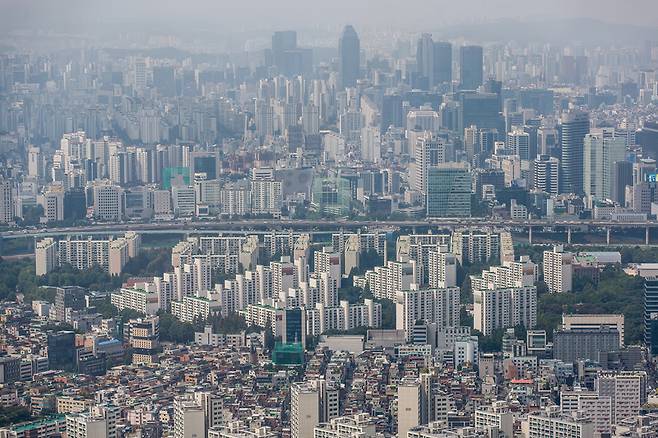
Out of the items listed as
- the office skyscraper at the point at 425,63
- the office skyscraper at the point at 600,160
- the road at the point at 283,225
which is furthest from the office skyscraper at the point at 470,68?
the road at the point at 283,225

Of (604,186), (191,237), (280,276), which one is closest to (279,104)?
(604,186)

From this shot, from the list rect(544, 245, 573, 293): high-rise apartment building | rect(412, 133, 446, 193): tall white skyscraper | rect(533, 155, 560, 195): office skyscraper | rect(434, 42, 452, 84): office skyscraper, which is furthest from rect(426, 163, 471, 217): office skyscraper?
rect(434, 42, 452, 84): office skyscraper

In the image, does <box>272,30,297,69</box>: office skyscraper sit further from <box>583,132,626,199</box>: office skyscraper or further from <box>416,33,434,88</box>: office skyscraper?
<box>583,132,626,199</box>: office skyscraper

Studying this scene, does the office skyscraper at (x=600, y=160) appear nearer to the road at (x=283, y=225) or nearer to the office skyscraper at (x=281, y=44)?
the road at (x=283, y=225)

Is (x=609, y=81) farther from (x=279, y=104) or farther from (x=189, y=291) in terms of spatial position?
(x=189, y=291)

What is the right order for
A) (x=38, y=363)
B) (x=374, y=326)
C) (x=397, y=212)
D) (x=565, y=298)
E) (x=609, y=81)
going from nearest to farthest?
(x=38, y=363) < (x=374, y=326) < (x=565, y=298) < (x=397, y=212) < (x=609, y=81)

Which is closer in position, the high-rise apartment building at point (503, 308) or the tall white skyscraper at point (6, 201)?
the high-rise apartment building at point (503, 308)

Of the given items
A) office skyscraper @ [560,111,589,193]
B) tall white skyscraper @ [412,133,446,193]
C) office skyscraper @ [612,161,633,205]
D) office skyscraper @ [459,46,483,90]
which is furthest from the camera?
office skyscraper @ [459,46,483,90]
